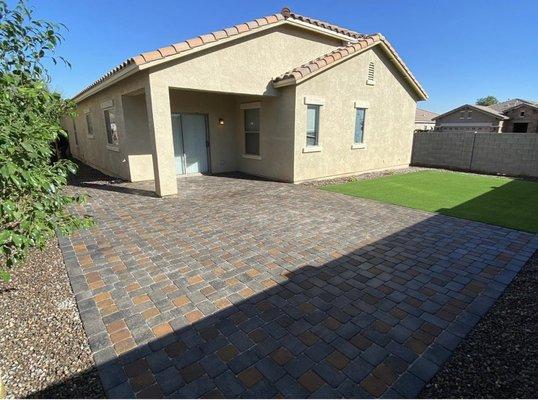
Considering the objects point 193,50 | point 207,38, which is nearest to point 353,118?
point 207,38

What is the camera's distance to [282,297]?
384cm

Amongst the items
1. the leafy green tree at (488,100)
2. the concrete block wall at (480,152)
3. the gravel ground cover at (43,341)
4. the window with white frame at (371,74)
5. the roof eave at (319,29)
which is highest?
the leafy green tree at (488,100)

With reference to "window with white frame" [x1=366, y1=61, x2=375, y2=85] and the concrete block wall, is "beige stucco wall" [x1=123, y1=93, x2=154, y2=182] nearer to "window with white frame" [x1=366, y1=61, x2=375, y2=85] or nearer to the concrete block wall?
"window with white frame" [x1=366, y1=61, x2=375, y2=85]

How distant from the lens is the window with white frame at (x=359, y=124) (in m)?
13.2

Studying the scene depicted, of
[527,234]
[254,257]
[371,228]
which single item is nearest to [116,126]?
[254,257]

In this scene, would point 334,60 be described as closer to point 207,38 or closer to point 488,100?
point 207,38

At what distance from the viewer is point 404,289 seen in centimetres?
405

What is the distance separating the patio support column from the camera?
8461 mm

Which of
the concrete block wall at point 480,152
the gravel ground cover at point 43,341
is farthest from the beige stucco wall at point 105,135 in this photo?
the concrete block wall at point 480,152

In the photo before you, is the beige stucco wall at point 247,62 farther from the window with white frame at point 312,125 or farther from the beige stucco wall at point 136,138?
the beige stucco wall at point 136,138

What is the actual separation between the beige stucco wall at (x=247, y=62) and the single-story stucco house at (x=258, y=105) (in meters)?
0.03

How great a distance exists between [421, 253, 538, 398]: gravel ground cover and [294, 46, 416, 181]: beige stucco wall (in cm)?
834

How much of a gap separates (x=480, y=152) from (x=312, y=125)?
10.0 meters

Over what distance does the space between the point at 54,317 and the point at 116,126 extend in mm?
9829
